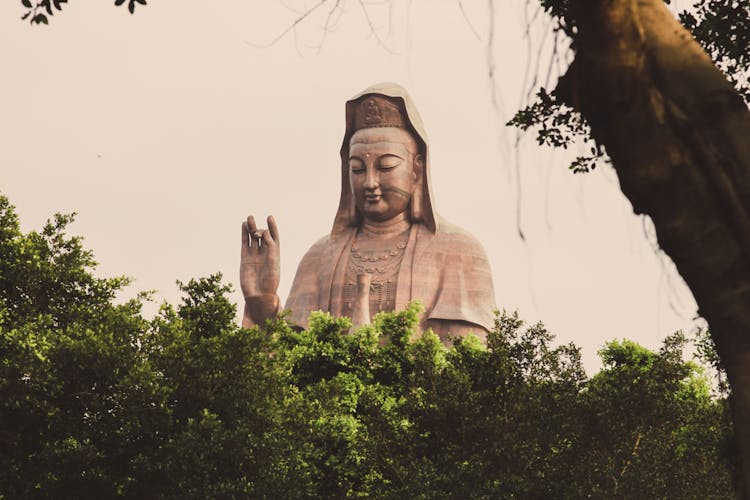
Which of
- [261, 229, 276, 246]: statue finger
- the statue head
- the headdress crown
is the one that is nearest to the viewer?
[261, 229, 276, 246]: statue finger

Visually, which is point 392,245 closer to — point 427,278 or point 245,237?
point 427,278

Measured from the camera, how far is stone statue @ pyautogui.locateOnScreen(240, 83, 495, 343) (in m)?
35.6

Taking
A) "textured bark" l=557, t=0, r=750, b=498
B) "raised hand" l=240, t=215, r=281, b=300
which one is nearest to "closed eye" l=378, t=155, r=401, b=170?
"raised hand" l=240, t=215, r=281, b=300

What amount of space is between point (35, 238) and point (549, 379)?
9390mm

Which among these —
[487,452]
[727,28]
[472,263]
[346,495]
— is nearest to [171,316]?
[346,495]

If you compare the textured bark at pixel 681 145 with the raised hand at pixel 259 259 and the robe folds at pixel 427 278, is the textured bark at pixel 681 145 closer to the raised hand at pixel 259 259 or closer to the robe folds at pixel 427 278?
the raised hand at pixel 259 259

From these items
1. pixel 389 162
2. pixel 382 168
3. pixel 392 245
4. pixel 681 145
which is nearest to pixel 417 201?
pixel 392 245

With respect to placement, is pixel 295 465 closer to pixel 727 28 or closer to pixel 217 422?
pixel 217 422

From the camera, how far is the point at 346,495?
854 inches

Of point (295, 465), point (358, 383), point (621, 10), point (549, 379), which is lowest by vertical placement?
point (621, 10)

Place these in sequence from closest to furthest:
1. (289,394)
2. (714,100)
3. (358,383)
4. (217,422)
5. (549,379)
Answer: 1. (714,100)
2. (217,422)
3. (549,379)
4. (289,394)
5. (358,383)

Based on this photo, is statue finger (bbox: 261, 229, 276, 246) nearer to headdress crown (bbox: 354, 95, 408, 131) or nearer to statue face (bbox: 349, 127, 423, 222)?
statue face (bbox: 349, 127, 423, 222)

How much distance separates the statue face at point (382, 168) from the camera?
117 ft

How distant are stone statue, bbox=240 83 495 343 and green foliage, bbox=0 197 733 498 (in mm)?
13404
